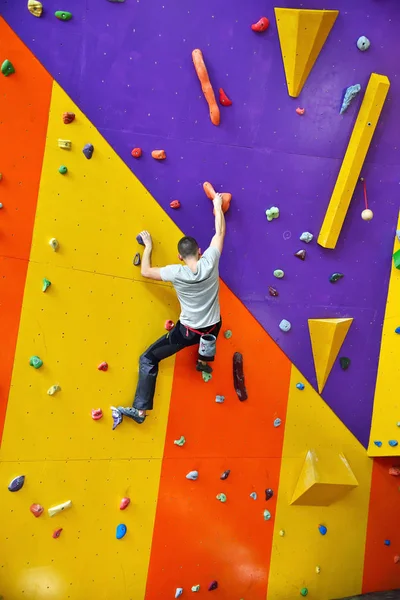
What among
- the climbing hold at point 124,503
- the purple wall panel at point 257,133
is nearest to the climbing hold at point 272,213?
the purple wall panel at point 257,133

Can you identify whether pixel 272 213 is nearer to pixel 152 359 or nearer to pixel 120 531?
pixel 152 359

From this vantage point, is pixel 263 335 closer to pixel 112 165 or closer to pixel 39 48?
pixel 112 165

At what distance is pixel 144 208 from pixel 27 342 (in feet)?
3.34

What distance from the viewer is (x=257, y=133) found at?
335 cm

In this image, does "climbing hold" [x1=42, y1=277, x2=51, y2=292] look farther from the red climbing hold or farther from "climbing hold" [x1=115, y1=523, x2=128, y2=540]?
"climbing hold" [x1=115, y1=523, x2=128, y2=540]

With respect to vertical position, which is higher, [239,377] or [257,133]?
[257,133]

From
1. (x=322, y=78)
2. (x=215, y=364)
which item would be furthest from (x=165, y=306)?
(x=322, y=78)

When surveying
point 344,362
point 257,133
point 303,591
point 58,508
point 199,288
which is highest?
point 257,133

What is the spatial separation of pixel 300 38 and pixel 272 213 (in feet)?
3.38

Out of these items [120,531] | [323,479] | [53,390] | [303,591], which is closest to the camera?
[53,390]

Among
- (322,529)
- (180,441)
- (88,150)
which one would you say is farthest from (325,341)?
(88,150)

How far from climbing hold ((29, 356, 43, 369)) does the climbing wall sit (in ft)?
0.13

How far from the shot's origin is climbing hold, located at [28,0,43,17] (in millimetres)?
2857

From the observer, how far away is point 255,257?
11.4 feet
